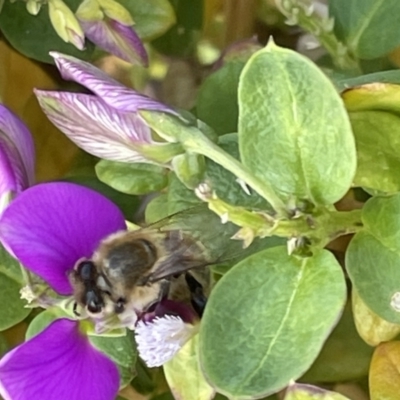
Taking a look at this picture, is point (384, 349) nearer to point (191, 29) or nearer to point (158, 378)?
point (158, 378)

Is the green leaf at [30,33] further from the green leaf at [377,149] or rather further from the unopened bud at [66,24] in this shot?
the green leaf at [377,149]

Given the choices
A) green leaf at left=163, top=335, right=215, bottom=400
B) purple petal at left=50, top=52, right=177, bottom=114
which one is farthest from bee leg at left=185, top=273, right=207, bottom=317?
purple petal at left=50, top=52, right=177, bottom=114

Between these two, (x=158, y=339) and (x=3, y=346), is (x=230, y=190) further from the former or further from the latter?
(x=3, y=346)

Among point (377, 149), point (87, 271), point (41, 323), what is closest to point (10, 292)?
point (41, 323)

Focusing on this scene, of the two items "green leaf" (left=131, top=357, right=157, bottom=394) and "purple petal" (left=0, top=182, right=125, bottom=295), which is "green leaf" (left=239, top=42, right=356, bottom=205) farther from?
"green leaf" (left=131, top=357, right=157, bottom=394)

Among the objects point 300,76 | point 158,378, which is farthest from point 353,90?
point 158,378

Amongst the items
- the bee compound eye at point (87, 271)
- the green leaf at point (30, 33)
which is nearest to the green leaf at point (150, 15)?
the green leaf at point (30, 33)
